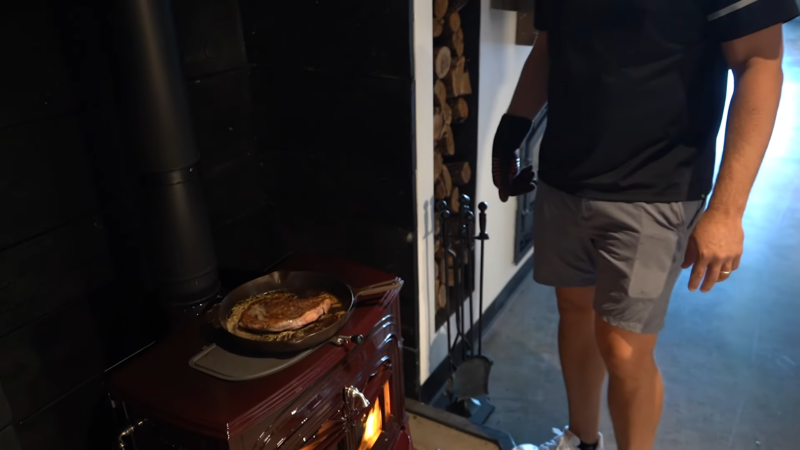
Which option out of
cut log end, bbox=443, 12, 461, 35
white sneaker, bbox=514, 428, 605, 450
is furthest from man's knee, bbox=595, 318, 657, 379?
cut log end, bbox=443, 12, 461, 35

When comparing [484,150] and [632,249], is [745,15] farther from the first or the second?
[484,150]

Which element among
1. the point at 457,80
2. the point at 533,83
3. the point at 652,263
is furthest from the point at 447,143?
the point at 652,263

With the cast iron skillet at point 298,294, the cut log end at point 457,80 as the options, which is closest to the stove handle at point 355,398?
the cast iron skillet at point 298,294

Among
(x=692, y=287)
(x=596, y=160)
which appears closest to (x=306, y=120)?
(x=596, y=160)

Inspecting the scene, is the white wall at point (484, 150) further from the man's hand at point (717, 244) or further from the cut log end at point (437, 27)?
the man's hand at point (717, 244)

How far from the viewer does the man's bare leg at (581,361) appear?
1.47 m

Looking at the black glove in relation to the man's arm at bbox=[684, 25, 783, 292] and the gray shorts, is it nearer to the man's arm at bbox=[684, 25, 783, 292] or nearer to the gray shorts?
the gray shorts

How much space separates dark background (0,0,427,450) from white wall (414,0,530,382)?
44mm

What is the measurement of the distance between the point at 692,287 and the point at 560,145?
0.38m

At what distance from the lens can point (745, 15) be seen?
992 mm

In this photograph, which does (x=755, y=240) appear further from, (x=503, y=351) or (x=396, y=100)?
(x=396, y=100)

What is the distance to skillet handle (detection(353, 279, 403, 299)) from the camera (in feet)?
4.22

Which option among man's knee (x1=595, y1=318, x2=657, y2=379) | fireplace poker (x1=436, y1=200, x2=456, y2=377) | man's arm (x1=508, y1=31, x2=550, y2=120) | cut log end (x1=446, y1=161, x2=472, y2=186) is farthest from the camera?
cut log end (x1=446, y1=161, x2=472, y2=186)

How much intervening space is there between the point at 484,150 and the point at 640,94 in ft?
2.66
